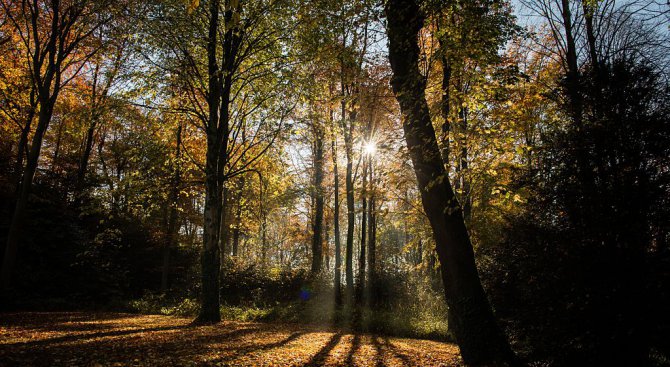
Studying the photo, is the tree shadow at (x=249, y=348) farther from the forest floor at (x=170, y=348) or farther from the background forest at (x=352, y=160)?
the background forest at (x=352, y=160)

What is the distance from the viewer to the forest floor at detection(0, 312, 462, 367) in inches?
207

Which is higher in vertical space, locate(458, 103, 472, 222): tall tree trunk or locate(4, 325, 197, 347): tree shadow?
locate(458, 103, 472, 222): tall tree trunk

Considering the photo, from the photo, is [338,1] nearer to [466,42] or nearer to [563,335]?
[466,42]

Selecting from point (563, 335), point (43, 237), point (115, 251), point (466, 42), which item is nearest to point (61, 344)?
point (563, 335)

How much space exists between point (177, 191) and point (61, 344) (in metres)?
7.17

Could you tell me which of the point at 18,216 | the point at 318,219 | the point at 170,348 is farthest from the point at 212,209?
the point at 318,219

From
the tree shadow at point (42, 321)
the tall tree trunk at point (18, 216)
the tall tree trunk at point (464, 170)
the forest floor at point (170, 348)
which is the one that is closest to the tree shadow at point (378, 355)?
the forest floor at point (170, 348)

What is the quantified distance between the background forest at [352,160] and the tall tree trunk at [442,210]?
279mm

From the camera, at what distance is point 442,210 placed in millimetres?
5750

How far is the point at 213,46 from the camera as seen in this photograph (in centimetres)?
1086

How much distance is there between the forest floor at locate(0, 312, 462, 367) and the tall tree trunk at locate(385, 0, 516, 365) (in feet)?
4.12

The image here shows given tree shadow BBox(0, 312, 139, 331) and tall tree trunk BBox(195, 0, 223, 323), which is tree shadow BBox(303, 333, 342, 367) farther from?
tree shadow BBox(0, 312, 139, 331)

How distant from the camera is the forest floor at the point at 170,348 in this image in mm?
5270

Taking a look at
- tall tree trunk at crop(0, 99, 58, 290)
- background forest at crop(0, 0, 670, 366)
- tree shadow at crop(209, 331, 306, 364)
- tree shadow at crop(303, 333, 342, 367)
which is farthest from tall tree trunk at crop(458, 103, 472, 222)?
tall tree trunk at crop(0, 99, 58, 290)
